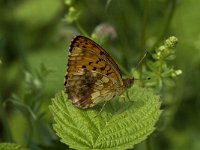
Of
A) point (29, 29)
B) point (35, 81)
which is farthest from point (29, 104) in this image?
point (29, 29)

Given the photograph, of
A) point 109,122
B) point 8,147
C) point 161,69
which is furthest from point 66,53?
point 8,147

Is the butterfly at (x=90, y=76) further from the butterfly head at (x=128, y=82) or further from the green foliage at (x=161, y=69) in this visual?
the green foliage at (x=161, y=69)

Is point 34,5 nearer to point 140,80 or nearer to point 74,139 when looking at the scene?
point 140,80

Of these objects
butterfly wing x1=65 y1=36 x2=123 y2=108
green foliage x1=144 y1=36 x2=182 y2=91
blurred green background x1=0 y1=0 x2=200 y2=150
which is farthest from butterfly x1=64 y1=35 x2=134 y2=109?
blurred green background x1=0 y1=0 x2=200 y2=150

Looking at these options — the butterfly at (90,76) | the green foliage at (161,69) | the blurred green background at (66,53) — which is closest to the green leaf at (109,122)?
the butterfly at (90,76)

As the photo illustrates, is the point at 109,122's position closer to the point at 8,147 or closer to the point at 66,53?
the point at 8,147

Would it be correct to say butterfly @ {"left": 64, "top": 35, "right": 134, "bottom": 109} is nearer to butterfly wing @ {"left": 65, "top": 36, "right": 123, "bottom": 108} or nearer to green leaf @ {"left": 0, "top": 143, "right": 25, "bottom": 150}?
butterfly wing @ {"left": 65, "top": 36, "right": 123, "bottom": 108}
